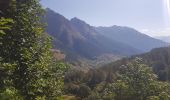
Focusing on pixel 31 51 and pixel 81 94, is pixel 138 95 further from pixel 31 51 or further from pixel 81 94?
pixel 81 94

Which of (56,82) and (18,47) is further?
(56,82)

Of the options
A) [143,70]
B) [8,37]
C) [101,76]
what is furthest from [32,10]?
[101,76]

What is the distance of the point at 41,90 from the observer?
2100cm

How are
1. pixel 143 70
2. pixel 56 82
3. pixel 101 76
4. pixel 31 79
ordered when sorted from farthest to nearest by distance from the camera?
pixel 101 76
pixel 143 70
pixel 56 82
pixel 31 79

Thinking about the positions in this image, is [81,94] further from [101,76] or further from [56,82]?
[56,82]

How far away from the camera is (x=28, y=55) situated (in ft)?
67.2

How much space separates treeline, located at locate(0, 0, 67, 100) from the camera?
2005cm

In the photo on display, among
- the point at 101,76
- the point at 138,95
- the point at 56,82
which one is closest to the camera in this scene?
the point at 56,82

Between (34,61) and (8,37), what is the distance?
236 cm

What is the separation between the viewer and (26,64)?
20.5 meters

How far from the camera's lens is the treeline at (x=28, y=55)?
20047 mm

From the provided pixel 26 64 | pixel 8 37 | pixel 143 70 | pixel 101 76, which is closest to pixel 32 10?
pixel 8 37

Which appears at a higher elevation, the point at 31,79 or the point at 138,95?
the point at 31,79

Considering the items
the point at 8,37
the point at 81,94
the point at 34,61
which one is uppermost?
the point at 8,37
